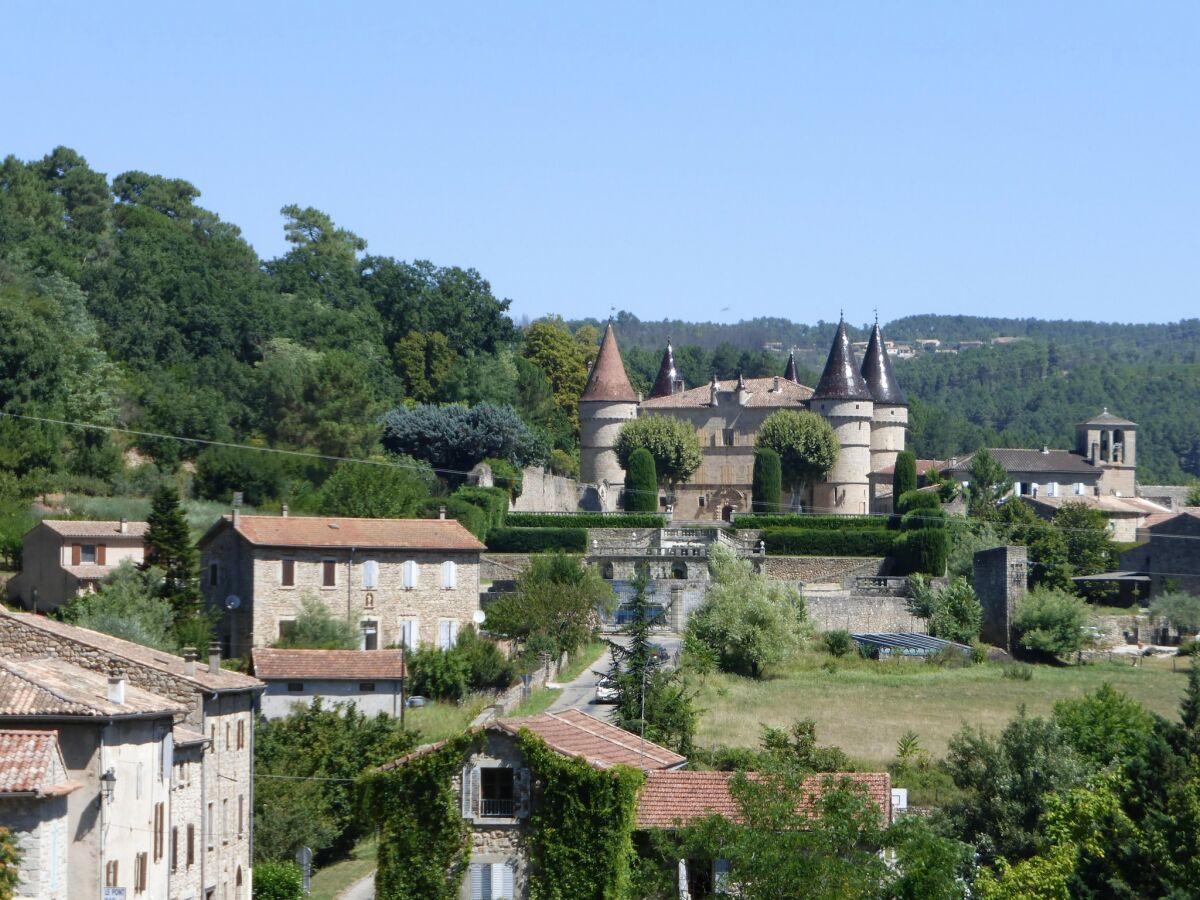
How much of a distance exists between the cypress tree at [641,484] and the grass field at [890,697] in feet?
85.0

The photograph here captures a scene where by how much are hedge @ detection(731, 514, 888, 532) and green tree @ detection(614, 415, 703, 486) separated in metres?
12.2

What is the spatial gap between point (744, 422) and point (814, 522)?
19098 mm

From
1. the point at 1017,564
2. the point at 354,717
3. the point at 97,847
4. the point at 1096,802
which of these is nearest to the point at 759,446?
the point at 1017,564

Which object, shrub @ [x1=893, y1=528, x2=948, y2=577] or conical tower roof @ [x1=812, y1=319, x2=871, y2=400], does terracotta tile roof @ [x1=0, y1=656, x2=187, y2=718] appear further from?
conical tower roof @ [x1=812, y1=319, x2=871, y2=400]

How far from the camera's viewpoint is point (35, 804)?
77.1 feet

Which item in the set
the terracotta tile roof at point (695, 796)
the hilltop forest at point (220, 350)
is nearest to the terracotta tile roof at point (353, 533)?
the hilltop forest at point (220, 350)

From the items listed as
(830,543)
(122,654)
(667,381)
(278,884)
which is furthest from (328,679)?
(667,381)

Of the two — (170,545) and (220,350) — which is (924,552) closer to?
(170,545)

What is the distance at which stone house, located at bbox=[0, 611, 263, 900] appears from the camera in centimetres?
2969

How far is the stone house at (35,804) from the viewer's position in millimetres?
23312

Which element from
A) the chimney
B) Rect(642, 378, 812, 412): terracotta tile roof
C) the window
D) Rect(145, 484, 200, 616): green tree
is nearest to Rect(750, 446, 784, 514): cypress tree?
Rect(642, 378, 812, 412): terracotta tile roof

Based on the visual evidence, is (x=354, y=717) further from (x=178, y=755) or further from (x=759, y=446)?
(x=759, y=446)

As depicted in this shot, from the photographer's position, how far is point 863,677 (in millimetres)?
55875

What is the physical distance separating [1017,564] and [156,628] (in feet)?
92.8
